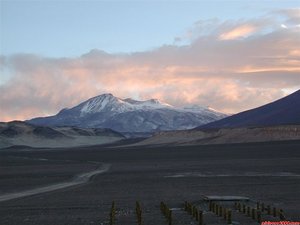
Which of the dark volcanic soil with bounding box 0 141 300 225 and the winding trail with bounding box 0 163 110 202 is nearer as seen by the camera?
the dark volcanic soil with bounding box 0 141 300 225

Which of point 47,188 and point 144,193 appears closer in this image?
point 144,193

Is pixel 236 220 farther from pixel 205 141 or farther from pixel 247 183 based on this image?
pixel 205 141

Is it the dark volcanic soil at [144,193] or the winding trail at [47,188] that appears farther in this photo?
the winding trail at [47,188]

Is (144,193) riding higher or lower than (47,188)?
lower

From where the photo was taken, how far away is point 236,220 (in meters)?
22.9

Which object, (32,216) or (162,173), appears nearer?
(32,216)

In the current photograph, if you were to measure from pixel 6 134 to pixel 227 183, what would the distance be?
167 meters

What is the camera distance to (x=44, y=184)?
44.9 m

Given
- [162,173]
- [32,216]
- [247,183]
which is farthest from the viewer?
[162,173]

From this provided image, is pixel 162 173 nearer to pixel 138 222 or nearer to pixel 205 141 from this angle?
pixel 138 222

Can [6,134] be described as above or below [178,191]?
above

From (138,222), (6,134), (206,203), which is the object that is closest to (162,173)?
(206,203)

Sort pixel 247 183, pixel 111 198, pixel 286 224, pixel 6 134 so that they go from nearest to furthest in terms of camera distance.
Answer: pixel 286 224 → pixel 111 198 → pixel 247 183 → pixel 6 134

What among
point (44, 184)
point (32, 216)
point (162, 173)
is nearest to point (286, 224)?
point (32, 216)
